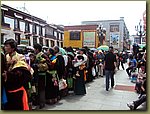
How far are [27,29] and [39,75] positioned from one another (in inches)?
744

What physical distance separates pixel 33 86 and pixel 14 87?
128 centimetres

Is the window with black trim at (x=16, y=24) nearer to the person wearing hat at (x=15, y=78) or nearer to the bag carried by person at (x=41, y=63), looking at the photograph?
the bag carried by person at (x=41, y=63)

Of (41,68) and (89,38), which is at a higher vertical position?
(89,38)

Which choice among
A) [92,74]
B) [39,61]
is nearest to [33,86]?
[39,61]

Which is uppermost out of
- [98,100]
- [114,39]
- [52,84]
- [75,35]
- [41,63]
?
[75,35]

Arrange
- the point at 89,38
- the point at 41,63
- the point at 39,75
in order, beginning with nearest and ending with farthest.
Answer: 1. the point at 41,63
2. the point at 39,75
3. the point at 89,38

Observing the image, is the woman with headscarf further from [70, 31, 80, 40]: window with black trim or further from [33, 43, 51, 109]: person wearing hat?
[70, 31, 80, 40]: window with black trim

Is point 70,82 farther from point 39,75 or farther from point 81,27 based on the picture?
point 81,27

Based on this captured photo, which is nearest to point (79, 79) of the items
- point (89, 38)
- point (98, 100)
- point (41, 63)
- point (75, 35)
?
point (98, 100)

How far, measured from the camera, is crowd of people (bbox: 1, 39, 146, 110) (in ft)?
9.53

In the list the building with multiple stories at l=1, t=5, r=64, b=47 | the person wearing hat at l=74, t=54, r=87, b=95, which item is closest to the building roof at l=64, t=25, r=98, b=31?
the building with multiple stories at l=1, t=5, r=64, b=47

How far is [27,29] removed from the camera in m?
22.3

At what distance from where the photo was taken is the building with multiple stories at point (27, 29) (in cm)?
1833

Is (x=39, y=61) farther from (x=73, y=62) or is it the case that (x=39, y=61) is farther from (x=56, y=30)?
(x=56, y=30)
